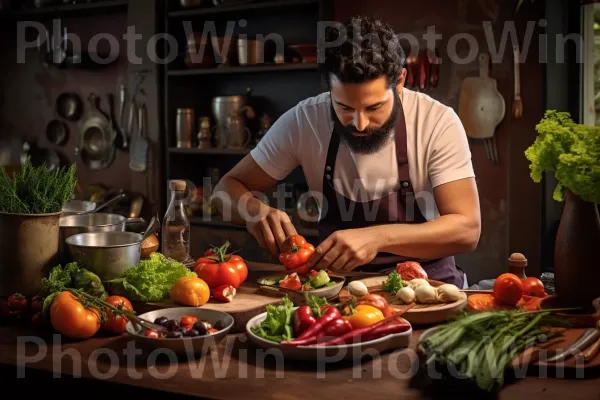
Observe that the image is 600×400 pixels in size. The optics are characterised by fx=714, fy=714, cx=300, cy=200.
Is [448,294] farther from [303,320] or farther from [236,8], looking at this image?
[236,8]

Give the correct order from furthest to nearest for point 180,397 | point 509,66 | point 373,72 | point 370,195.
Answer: point 509,66 < point 370,195 < point 373,72 < point 180,397

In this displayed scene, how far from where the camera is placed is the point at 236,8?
4836mm

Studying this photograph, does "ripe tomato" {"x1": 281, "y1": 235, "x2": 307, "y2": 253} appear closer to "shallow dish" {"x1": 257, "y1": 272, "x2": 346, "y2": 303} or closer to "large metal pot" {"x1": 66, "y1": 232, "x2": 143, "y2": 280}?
"shallow dish" {"x1": 257, "y1": 272, "x2": 346, "y2": 303}

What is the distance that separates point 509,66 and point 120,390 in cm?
327

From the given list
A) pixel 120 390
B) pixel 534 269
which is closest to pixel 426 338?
pixel 120 390

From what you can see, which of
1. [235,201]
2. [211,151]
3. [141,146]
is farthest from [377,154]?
[141,146]

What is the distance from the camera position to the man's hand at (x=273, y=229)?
2.60 metres

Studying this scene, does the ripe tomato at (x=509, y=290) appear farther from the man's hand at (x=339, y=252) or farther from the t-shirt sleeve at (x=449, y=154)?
the t-shirt sleeve at (x=449, y=154)

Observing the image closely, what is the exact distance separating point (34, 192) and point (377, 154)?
1.46 m

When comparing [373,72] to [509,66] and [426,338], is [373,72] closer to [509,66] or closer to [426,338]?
[426,338]

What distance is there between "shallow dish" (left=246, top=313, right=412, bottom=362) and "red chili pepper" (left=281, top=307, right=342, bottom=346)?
0.08 feet

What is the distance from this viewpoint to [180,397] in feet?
5.37

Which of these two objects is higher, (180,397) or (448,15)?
(448,15)

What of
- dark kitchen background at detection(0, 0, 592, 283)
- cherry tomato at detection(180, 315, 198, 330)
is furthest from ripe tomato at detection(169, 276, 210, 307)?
dark kitchen background at detection(0, 0, 592, 283)
